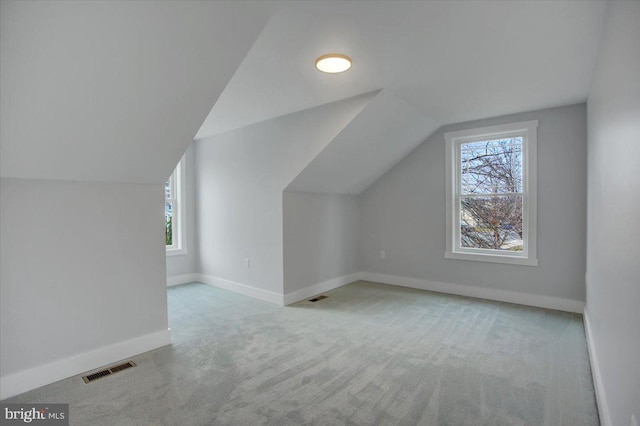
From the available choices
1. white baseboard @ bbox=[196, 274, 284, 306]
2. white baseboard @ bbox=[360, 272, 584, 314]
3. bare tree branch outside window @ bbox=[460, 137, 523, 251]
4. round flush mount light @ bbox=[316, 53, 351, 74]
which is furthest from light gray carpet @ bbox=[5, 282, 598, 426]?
round flush mount light @ bbox=[316, 53, 351, 74]

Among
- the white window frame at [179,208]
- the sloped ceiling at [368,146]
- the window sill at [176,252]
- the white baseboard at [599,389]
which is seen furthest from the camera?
the white window frame at [179,208]

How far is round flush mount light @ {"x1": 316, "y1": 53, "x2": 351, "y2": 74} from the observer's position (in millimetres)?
2473

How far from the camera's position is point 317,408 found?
196 cm

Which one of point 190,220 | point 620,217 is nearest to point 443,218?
point 620,217

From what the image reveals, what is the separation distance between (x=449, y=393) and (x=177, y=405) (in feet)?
5.69

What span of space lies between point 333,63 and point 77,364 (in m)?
2.99

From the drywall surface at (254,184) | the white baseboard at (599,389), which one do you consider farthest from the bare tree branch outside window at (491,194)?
the drywall surface at (254,184)

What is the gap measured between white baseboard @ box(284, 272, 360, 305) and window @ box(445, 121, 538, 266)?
1.53 meters

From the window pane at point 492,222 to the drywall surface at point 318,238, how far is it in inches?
66.1

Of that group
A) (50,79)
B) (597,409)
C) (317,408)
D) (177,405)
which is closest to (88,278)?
(177,405)

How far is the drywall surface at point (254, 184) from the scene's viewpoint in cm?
381

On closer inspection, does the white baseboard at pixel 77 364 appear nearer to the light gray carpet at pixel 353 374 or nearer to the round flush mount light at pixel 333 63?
the light gray carpet at pixel 353 374

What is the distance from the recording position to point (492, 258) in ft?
13.9

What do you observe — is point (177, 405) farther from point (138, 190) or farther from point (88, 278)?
point (138, 190)
